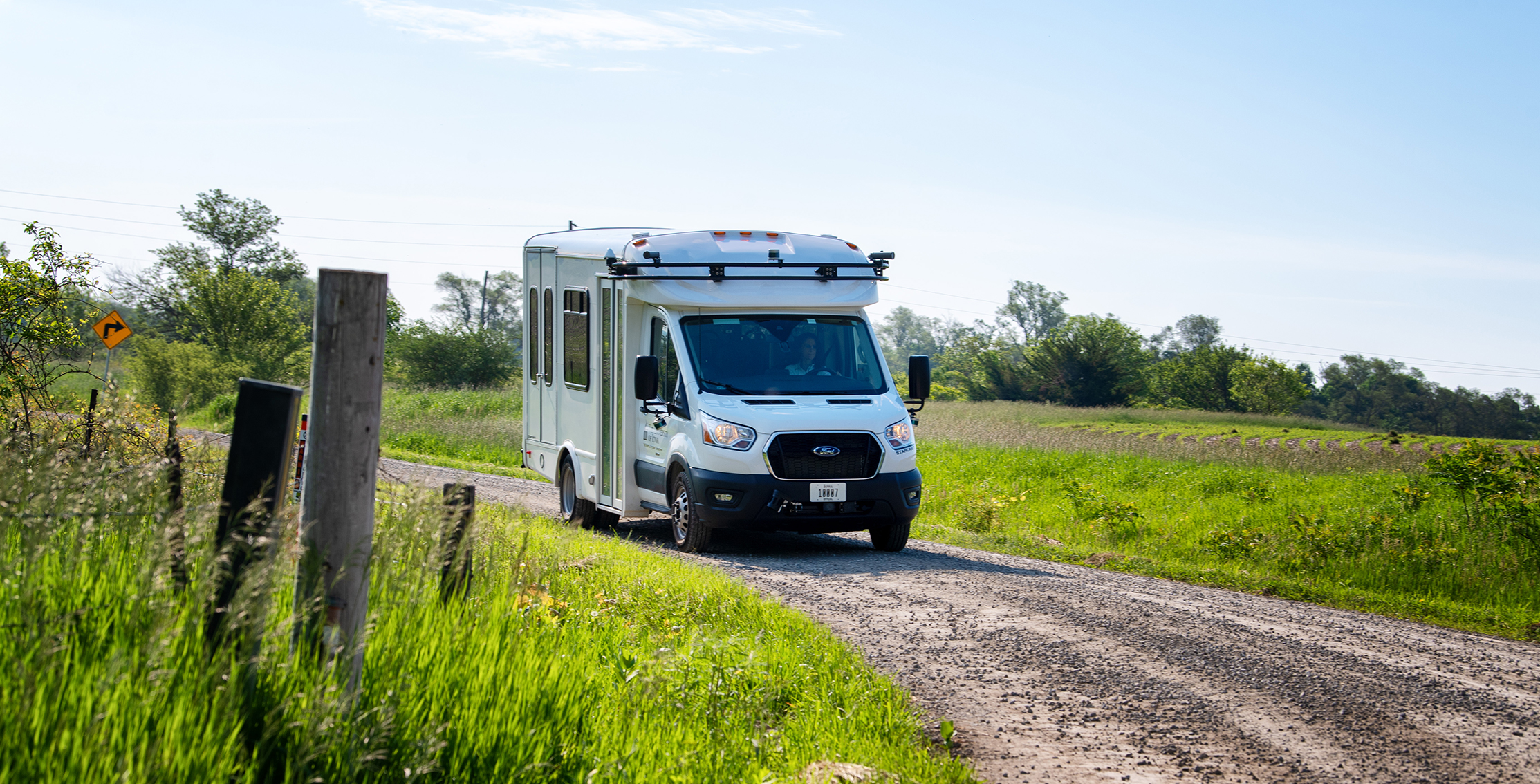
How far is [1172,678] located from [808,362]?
574 cm

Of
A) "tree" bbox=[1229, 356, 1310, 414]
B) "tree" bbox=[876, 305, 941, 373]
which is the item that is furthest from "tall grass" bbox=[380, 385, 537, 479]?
"tree" bbox=[876, 305, 941, 373]

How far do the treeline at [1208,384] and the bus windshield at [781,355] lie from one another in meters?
76.3

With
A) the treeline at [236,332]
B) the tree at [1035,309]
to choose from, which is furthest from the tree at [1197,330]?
the treeline at [236,332]

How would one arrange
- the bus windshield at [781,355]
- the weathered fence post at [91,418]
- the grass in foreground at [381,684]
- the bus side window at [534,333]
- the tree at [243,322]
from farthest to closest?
the tree at [243,322] < the bus side window at [534,333] < the bus windshield at [781,355] < the weathered fence post at [91,418] < the grass in foreground at [381,684]

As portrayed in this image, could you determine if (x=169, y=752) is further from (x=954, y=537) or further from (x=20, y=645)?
(x=954, y=537)

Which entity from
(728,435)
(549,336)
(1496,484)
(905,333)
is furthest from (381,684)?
(905,333)

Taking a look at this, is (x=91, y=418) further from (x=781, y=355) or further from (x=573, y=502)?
(x=781, y=355)

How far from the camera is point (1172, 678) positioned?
6266 millimetres

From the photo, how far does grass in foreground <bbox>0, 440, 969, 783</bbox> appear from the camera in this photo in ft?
9.05

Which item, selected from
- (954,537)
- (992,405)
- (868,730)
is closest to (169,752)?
(868,730)

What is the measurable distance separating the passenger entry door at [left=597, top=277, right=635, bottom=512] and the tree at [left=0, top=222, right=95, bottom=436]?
595cm

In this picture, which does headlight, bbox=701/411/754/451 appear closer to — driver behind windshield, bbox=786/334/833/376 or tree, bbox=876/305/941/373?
driver behind windshield, bbox=786/334/833/376

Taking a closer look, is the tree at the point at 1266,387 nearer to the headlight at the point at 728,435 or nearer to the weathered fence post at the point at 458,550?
the headlight at the point at 728,435

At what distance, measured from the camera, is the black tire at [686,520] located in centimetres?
1070
